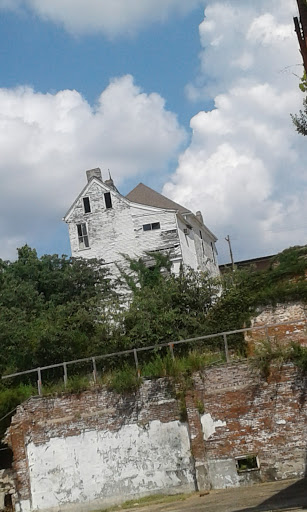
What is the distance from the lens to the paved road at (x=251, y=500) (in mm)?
16719

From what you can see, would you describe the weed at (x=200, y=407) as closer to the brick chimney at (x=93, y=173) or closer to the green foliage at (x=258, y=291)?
the green foliage at (x=258, y=291)

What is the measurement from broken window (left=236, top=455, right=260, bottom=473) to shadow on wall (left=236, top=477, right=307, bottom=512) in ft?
6.57

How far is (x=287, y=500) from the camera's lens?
1727cm

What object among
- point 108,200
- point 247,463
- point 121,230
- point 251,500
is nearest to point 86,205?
point 108,200

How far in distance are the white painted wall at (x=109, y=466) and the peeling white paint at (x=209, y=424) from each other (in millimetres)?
637

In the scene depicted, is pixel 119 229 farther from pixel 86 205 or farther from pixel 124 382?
pixel 124 382

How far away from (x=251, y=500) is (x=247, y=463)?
3551 mm

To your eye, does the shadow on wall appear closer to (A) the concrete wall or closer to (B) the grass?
(A) the concrete wall

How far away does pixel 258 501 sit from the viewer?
17984mm

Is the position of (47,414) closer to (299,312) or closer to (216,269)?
(299,312)

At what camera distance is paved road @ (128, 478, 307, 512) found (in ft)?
54.9

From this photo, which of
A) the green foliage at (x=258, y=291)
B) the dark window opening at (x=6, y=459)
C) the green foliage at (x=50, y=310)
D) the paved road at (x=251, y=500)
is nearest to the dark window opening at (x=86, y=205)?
the green foliage at (x=50, y=310)

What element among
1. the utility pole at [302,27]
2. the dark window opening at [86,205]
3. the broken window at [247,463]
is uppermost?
the dark window opening at [86,205]

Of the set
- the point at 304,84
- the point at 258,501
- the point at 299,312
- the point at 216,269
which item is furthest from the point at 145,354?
the point at 216,269
